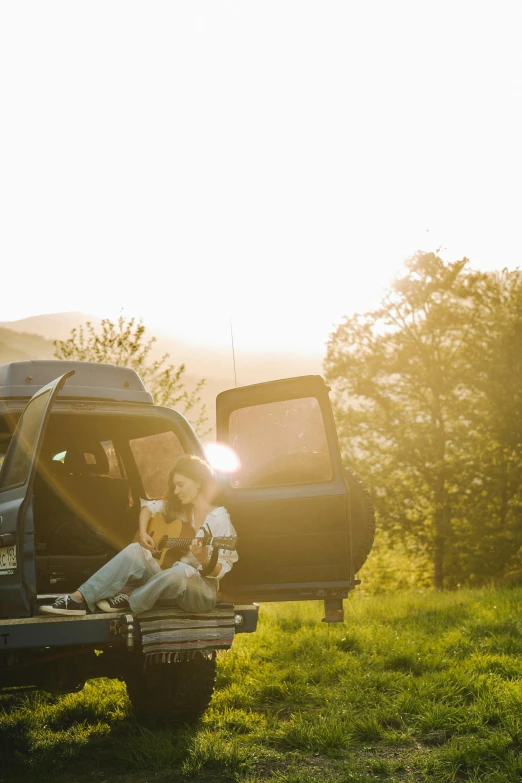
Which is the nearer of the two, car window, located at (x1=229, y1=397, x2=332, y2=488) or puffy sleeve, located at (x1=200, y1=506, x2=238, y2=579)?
puffy sleeve, located at (x1=200, y1=506, x2=238, y2=579)

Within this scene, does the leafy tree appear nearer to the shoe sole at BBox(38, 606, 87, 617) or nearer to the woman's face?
the woman's face

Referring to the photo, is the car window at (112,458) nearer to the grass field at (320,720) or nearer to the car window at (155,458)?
the car window at (155,458)

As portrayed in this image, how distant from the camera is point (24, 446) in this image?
18.0 ft

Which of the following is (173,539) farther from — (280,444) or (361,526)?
(361,526)

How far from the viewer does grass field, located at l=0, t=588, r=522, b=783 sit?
487 centimetres

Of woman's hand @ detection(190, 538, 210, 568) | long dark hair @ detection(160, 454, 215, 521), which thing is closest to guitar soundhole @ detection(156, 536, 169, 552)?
long dark hair @ detection(160, 454, 215, 521)

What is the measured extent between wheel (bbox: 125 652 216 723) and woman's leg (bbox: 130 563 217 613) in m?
0.68

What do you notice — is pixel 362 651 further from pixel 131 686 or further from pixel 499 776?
pixel 499 776

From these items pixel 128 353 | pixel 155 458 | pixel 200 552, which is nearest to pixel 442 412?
pixel 128 353

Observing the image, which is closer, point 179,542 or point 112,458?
point 179,542

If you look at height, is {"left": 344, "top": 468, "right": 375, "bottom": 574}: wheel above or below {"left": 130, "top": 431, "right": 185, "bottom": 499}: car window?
below

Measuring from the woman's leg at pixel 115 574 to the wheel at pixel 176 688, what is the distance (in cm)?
73

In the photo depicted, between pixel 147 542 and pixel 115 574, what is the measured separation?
1.28 feet

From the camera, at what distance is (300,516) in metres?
5.71
